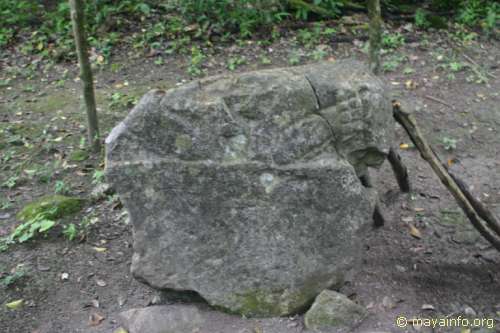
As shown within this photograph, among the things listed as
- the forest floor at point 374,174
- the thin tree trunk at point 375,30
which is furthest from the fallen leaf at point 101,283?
the thin tree trunk at point 375,30

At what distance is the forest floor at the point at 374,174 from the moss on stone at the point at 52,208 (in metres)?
0.09

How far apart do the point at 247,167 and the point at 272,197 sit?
0.75 feet

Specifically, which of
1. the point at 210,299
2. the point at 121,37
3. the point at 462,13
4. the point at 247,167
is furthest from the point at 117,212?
the point at 462,13

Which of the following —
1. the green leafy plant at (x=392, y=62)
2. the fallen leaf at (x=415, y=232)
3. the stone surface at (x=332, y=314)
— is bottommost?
the green leafy plant at (x=392, y=62)

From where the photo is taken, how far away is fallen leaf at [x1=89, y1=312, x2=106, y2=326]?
3.38 meters

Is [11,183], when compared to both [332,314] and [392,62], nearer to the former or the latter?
[332,314]

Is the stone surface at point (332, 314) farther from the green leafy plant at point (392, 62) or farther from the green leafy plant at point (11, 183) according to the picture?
the green leafy plant at point (392, 62)

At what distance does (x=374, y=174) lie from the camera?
4258 mm

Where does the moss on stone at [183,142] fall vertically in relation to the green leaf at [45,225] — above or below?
above

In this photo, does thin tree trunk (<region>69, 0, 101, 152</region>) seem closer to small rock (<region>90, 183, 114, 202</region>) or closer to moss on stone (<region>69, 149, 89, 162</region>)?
moss on stone (<region>69, 149, 89, 162</region>)

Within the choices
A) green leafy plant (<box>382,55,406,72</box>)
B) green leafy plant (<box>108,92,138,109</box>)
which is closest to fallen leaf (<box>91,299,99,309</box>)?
green leafy plant (<box>108,92,138,109</box>)

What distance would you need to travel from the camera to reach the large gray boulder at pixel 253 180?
306 centimetres

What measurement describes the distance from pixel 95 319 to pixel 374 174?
2315mm

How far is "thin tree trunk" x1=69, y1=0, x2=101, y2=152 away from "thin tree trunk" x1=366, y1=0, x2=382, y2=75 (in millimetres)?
2684
